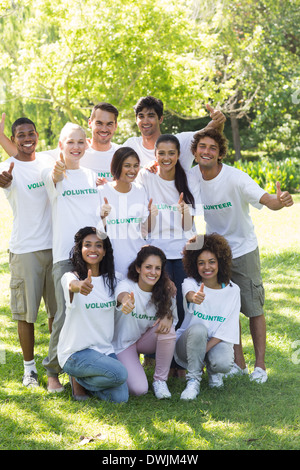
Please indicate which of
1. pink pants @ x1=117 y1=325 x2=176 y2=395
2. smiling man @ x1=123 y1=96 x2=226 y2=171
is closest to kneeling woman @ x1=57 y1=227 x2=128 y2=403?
pink pants @ x1=117 y1=325 x2=176 y2=395

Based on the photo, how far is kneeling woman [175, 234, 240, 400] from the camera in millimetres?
4211

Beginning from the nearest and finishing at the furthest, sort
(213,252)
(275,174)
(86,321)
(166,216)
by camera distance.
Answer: (86,321) → (213,252) → (166,216) → (275,174)

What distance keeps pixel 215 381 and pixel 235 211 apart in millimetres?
1245

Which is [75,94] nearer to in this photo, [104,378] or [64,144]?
[64,144]

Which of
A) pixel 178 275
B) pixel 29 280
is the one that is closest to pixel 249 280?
pixel 178 275

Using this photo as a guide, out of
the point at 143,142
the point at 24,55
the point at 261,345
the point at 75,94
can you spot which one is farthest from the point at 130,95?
the point at 261,345

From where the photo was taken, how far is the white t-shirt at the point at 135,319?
13.9ft

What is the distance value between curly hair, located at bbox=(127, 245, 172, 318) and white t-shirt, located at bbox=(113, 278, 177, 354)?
0.07 m

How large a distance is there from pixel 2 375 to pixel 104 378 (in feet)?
3.82

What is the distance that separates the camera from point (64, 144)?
428cm

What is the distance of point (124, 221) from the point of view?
169 inches

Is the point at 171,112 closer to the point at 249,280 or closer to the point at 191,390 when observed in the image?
the point at 249,280

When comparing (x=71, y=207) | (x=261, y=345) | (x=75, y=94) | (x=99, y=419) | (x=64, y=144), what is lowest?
(x=99, y=419)

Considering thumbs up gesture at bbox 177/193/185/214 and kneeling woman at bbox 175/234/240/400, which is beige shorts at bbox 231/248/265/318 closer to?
kneeling woman at bbox 175/234/240/400
